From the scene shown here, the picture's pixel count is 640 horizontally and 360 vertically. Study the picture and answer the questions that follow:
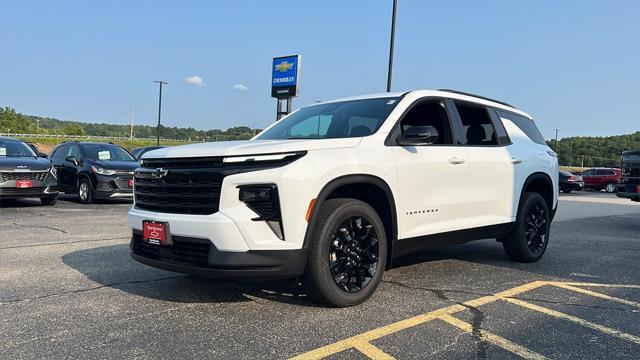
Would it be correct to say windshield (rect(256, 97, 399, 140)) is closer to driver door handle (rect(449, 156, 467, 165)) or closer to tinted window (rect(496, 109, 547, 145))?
driver door handle (rect(449, 156, 467, 165))

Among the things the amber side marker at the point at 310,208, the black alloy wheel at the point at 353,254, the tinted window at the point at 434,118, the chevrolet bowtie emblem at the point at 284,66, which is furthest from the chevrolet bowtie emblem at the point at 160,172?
the chevrolet bowtie emblem at the point at 284,66

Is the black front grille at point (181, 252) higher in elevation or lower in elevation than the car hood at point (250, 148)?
lower

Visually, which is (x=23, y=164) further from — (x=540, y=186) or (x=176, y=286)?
(x=540, y=186)

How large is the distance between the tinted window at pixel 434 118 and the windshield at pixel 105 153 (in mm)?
10080

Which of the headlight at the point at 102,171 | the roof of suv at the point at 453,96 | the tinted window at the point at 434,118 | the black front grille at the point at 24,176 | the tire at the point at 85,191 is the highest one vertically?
the roof of suv at the point at 453,96

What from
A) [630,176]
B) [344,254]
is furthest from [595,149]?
[344,254]

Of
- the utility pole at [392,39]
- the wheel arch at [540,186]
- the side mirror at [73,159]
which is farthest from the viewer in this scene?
the utility pole at [392,39]

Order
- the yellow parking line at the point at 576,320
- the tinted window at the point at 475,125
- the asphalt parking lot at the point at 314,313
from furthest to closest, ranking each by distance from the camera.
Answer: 1. the tinted window at the point at 475,125
2. the yellow parking line at the point at 576,320
3. the asphalt parking lot at the point at 314,313

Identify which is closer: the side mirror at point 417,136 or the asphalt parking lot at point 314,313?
the asphalt parking lot at point 314,313

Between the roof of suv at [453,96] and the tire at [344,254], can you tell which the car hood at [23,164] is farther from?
the tire at [344,254]

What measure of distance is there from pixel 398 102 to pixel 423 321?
2.03 m

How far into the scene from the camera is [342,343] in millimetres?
3229

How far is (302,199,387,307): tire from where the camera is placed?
3.72 m

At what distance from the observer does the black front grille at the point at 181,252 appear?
358cm
